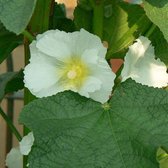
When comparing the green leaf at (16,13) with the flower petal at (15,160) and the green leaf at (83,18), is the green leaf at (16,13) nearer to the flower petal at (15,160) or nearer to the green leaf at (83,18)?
the green leaf at (83,18)

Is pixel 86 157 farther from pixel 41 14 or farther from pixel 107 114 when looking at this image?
pixel 41 14

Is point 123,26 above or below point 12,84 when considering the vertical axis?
above

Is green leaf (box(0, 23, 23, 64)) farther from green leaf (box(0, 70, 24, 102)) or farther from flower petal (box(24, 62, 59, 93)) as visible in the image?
flower petal (box(24, 62, 59, 93))

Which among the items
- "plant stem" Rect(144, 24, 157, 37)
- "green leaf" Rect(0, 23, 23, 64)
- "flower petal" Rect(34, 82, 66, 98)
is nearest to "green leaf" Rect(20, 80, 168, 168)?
"flower petal" Rect(34, 82, 66, 98)

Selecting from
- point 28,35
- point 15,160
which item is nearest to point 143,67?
point 28,35

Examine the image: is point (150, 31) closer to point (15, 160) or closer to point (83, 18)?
point (83, 18)

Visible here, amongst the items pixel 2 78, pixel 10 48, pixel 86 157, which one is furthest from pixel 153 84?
pixel 2 78
